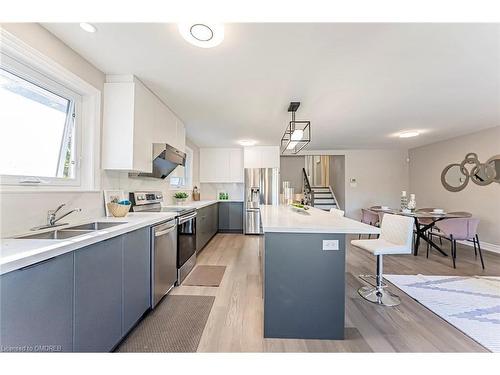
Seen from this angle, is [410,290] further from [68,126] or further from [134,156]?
[68,126]

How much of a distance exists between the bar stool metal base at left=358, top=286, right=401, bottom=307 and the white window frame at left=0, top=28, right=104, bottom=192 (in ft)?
10.0

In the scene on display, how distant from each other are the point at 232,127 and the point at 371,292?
3314mm

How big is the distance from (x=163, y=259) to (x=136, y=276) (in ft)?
1.54

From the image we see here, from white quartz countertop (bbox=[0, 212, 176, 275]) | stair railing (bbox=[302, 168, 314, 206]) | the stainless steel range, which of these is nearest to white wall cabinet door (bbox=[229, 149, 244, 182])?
stair railing (bbox=[302, 168, 314, 206])

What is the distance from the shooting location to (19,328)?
0.90m

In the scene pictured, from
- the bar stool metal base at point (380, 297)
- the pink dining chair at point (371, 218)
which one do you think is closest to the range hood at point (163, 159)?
the bar stool metal base at point (380, 297)

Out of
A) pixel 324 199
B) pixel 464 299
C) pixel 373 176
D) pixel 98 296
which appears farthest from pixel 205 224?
pixel 373 176

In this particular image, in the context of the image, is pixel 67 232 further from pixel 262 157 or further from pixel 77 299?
pixel 262 157

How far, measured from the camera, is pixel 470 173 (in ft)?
15.2

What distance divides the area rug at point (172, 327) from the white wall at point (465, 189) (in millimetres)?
5478

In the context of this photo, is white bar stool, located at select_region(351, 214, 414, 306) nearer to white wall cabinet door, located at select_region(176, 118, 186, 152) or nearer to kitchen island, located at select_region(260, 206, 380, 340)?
kitchen island, located at select_region(260, 206, 380, 340)

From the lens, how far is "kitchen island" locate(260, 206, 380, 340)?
171 cm

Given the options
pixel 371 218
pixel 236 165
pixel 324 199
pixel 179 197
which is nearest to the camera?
pixel 179 197
